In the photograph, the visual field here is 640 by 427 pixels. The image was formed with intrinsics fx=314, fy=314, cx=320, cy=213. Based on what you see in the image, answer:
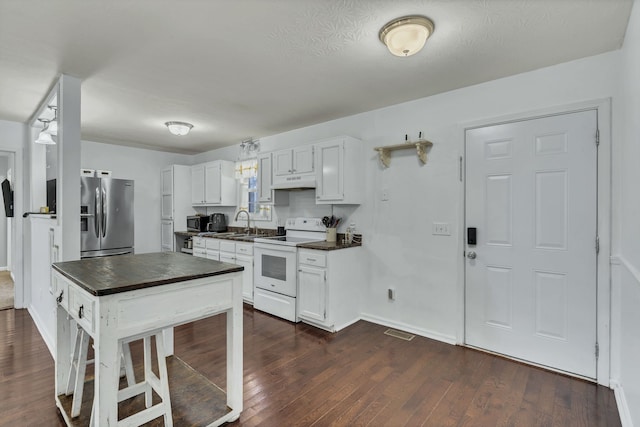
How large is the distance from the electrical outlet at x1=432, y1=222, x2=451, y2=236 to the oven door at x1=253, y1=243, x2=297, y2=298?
152 cm

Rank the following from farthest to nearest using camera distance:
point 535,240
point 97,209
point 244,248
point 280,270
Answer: point 97,209, point 244,248, point 280,270, point 535,240

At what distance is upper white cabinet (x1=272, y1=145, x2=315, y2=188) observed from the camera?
3.78m

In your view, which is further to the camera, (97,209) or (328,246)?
(97,209)

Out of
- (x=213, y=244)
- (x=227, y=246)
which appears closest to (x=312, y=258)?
(x=227, y=246)

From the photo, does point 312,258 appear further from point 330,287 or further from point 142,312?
point 142,312

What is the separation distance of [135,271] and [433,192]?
102 inches

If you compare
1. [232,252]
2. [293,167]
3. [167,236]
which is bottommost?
[232,252]

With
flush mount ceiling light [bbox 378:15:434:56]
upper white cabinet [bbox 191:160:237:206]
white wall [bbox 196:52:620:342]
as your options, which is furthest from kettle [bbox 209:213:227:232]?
flush mount ceiling light [bbox 378:15:434:56]

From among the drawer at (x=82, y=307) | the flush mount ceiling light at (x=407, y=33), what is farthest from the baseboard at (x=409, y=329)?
the drawer at (x=82, y=307)

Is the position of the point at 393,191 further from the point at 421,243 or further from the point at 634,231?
the point at 634,231

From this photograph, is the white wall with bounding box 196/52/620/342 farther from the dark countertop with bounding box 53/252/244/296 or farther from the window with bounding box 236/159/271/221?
the dark countertop with bounding box 53/252/244/296

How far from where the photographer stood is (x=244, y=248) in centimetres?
425

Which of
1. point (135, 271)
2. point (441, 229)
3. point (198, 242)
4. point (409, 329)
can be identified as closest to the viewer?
point (135, 271)

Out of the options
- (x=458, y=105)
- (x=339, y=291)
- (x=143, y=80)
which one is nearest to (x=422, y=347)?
(x=339, y=291)
